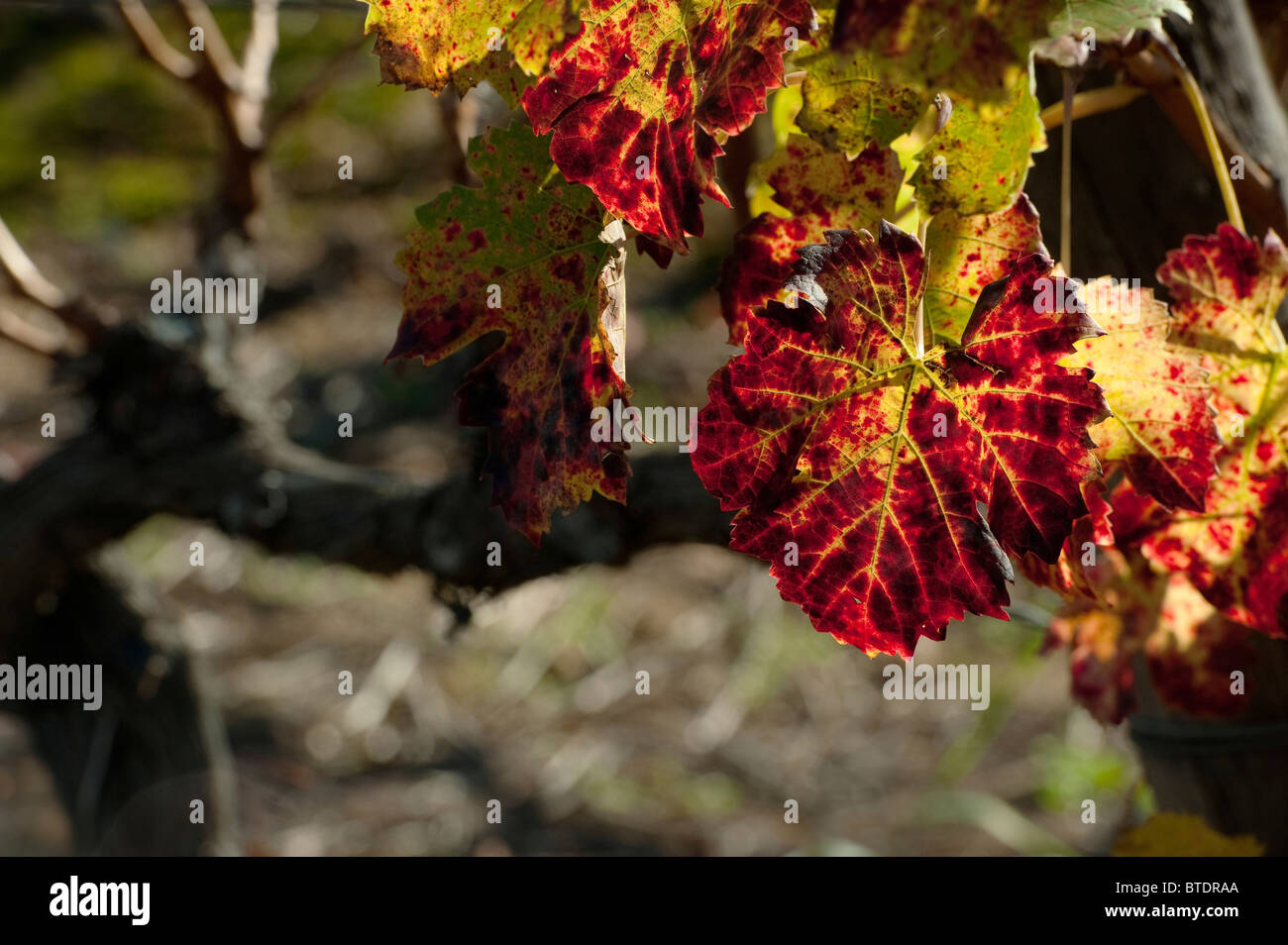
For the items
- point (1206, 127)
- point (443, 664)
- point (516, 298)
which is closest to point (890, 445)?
point (516, 298)

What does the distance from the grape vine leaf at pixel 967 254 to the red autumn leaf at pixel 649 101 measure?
12 centimetres

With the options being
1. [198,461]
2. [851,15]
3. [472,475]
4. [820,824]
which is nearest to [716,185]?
[851,15]

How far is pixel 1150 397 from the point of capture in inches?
18.7

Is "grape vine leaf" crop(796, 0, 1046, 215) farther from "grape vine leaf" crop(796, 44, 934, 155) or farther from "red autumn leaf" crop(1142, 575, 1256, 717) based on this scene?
"red autumn leaf" crop(1142, 575, 1256, 717)

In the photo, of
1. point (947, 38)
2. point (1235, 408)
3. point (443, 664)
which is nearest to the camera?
point (947, 38)

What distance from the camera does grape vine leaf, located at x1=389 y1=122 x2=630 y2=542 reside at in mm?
465

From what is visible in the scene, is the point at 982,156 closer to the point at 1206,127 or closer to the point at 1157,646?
the point at 1206,127

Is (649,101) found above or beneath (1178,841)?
above

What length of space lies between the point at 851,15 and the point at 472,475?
76 centimetres

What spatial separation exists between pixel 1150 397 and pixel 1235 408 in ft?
0.40

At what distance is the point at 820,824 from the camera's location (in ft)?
6.93

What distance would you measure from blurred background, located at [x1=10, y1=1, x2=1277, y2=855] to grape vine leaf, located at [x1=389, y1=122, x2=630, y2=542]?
1.10 metres

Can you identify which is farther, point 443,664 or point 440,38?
point 443,664

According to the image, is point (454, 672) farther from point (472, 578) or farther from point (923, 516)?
point (923, 516)
